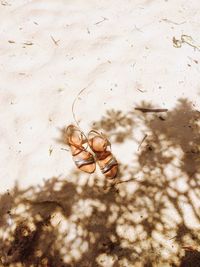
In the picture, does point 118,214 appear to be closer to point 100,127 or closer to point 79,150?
point 79,150

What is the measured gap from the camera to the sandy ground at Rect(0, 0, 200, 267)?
2.58 m

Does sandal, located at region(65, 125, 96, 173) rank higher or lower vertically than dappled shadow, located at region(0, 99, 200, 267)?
higher

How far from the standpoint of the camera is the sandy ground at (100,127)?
101 inches

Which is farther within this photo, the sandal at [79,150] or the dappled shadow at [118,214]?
the sandal at [79,150]

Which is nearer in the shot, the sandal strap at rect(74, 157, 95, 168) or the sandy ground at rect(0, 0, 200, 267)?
the sandy ground at rect(0, 0, 200, 267)

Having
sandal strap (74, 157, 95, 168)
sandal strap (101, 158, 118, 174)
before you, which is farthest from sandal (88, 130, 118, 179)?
sandal strap (74, 157, 95, 168)

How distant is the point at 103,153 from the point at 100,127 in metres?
0.34

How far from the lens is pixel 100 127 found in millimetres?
3141

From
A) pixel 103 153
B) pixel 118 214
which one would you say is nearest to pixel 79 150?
pixel 103 153

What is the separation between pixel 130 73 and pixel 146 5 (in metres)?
1.23

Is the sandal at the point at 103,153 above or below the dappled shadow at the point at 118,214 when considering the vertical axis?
above

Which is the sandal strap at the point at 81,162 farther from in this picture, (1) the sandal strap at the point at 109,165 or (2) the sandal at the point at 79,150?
(1) the sandal strap at the point at 109,165

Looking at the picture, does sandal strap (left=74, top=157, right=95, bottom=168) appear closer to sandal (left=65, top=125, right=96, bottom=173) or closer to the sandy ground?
sandal (left=65, top=125, right=96, bottom=173)

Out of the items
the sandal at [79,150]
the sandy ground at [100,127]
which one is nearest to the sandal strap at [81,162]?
the sandal at [79,150]
